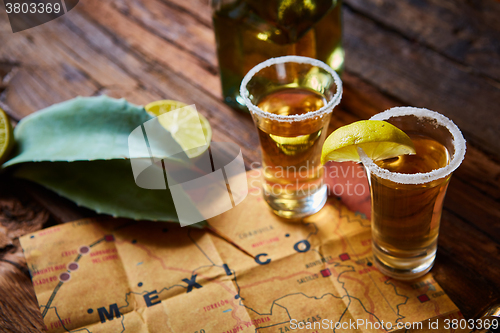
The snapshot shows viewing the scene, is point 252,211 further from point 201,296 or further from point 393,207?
point 393,207

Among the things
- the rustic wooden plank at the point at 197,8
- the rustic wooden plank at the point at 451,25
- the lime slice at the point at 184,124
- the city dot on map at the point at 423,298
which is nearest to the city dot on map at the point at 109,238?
the lime slice at the point at 184,124

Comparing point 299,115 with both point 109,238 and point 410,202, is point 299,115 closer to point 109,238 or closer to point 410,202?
point 410,202

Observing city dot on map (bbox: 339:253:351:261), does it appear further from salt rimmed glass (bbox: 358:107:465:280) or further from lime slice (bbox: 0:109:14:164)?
lime slice (bbox: 0:109:14:164)

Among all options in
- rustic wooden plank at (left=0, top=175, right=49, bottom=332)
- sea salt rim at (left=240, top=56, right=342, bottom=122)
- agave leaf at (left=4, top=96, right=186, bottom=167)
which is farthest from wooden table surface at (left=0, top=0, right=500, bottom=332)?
sea salt rim at (left=240, top=56, right=342, bottom=122)

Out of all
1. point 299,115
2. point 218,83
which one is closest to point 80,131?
point 218,83

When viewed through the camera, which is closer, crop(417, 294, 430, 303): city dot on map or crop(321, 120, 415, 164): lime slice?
crop(321, 120, 415, 164): lime slice

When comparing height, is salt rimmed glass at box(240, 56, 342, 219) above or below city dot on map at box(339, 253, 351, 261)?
above

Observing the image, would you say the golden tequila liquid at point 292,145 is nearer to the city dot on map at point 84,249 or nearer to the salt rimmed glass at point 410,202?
the salt rimmed glass at point 410,202
